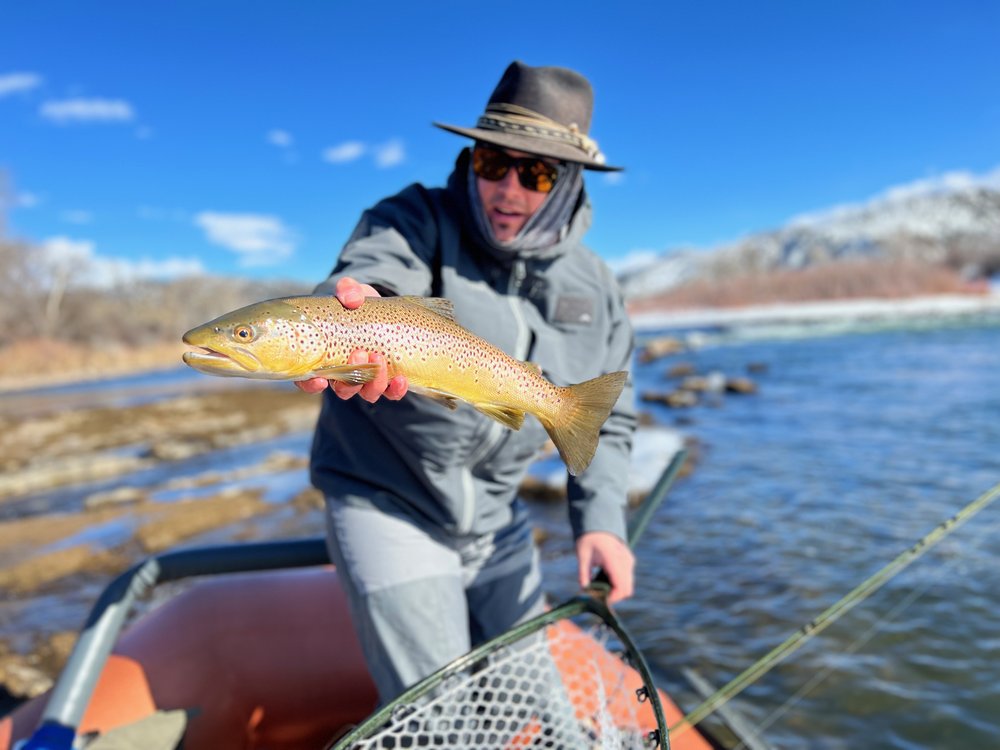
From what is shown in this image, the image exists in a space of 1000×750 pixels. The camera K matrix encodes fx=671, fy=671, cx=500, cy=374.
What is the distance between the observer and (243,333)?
54.2 inches

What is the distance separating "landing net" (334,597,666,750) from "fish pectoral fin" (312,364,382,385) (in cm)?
86

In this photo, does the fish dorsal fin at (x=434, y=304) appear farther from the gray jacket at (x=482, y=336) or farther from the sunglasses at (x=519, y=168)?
the sunglasses at (x=519, y=168)

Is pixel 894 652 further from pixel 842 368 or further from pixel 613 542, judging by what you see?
pixel 842 368

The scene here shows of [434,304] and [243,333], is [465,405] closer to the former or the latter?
[434,304]

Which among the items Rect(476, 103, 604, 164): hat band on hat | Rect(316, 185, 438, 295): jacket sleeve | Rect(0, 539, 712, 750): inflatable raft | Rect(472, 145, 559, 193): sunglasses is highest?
Rect(476, 103, 604, 164): hat band on hat

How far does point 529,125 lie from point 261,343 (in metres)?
1.27

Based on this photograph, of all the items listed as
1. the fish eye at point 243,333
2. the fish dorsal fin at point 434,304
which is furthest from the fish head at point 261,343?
the fish dorsal fin at point 434,304

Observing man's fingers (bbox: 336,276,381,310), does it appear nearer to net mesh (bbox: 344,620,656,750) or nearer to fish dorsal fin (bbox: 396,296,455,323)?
fish dorsal fin (bbox: 396,296,455,323)

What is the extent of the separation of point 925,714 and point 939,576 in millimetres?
1947

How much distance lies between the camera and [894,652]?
4.54 m

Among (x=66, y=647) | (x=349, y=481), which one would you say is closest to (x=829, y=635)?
(x=349, y=481)

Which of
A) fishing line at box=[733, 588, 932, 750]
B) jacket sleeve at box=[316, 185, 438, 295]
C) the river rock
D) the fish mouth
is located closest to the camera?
the fish mouth

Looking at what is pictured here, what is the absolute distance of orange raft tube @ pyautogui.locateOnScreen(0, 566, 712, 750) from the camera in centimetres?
275

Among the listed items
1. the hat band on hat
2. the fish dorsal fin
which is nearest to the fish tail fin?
the fish dorsal fin
